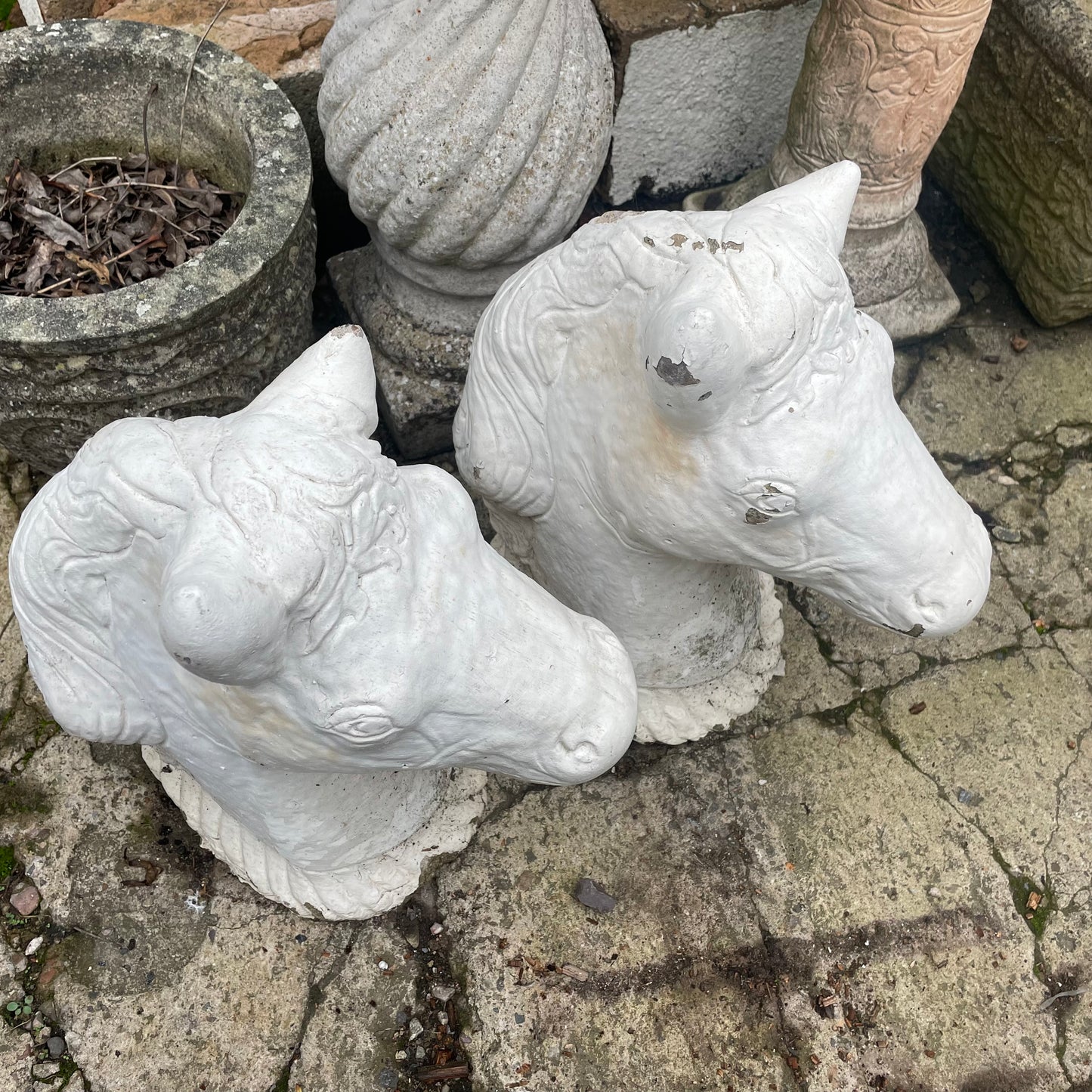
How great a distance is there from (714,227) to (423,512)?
0.62m

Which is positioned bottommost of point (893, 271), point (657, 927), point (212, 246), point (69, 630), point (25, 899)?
point (657, 927)

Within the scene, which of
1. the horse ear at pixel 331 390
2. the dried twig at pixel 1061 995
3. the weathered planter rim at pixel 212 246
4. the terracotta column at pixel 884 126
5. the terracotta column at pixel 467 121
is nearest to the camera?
the horse ear at pixel 331 390

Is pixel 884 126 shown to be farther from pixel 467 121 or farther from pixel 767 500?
pixel 767 500

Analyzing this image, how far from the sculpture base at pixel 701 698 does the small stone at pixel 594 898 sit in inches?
13.8

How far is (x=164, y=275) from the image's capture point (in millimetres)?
1893

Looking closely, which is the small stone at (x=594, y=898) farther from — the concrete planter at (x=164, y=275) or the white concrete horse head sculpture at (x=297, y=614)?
the concrete planter at (x=164, y=275)

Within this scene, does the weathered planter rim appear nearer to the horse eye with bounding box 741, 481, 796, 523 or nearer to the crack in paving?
the horse eye with bounding box 741, 481, 796, 523

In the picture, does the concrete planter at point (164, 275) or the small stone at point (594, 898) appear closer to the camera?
the concrete planter at point (164, 275)

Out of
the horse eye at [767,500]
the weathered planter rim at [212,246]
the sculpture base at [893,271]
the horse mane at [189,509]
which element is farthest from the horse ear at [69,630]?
the sculpture base at [893,271]

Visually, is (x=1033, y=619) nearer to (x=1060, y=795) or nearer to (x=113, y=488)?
(x=1060, y=795)

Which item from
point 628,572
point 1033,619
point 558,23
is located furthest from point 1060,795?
point 558,23

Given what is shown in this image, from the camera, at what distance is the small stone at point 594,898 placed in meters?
2.17

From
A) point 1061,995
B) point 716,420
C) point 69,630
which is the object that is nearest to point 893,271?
point 716,420

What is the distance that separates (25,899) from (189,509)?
1.36 metres
